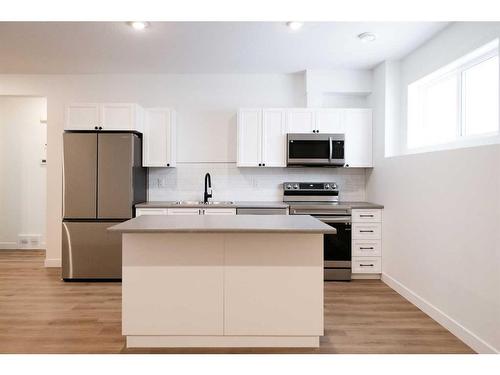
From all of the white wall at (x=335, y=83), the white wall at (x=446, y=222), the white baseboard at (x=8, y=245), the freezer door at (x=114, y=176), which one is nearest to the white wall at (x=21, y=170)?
the white baseboard at (x=8, y=245)

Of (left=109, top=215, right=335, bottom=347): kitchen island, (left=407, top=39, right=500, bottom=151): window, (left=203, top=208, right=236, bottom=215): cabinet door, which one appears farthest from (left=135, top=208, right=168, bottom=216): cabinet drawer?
(left=407, top=39, right=500, bottom=151): window

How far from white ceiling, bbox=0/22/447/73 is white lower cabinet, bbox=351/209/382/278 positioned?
6.53 ft

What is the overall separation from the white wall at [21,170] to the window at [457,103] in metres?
6.06

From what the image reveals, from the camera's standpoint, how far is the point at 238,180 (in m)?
5.07

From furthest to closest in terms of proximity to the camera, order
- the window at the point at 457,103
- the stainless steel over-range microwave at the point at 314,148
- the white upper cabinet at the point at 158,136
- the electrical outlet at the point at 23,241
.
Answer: the electrical outlet at the point at 23,241, the white upper cabinet at the point at 158,136, the stainless steel over-range microwave at the point at 314,148, the window at the point at 457,103

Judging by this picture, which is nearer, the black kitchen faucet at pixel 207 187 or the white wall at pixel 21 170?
the black kitchen faucet at pixel 207 187

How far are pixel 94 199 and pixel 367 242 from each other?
3.47 m

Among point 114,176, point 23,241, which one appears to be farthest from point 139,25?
point 23,241

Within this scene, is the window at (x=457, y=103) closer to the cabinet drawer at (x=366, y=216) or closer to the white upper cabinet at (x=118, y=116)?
the cabinet drawer at (x=366, y=216)

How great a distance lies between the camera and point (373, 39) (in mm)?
3750

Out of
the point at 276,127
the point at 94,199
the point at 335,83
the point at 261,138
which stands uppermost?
the point at 335,83

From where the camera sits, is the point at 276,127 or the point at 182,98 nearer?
the point at 276,127

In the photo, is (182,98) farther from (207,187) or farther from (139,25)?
(139,25)

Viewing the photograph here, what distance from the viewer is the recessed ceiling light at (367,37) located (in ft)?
11.9
